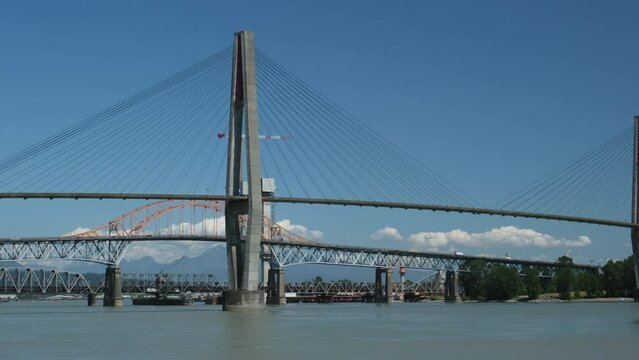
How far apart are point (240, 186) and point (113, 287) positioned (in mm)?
92122

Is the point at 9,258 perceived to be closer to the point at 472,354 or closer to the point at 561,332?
the point at 561,332

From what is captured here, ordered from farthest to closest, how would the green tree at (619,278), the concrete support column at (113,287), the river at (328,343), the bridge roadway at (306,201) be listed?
the green tree at (619,278) < the concrete support column at (113,287) < the bridge roadway at (306,201) < the river at (328,343)

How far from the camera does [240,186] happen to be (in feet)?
317

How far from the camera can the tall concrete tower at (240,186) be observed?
3612 inches

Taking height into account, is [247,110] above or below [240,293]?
above

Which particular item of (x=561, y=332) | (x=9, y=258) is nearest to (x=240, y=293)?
(x=561, y=332)

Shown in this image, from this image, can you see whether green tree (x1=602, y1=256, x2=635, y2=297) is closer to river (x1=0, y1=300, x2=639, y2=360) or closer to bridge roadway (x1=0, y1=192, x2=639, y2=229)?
bridge roadway (x1=0, y1=192, x2=639, y2=229)

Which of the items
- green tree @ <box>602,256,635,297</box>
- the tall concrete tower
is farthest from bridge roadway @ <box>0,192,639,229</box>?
green tree @ <box>602,256,635,297</box>

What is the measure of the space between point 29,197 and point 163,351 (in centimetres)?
4891

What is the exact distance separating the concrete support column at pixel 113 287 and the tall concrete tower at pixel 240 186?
82710 mm

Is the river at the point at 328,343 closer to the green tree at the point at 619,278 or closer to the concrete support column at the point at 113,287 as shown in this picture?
the concrete support column at the point at 113,287

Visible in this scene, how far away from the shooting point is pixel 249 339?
5306 cm

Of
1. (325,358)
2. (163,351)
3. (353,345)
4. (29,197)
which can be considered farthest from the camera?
(29,197)

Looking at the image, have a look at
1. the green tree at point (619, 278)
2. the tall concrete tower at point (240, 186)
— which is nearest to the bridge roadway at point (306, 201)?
the tall concrete tower at point (240, 186)
